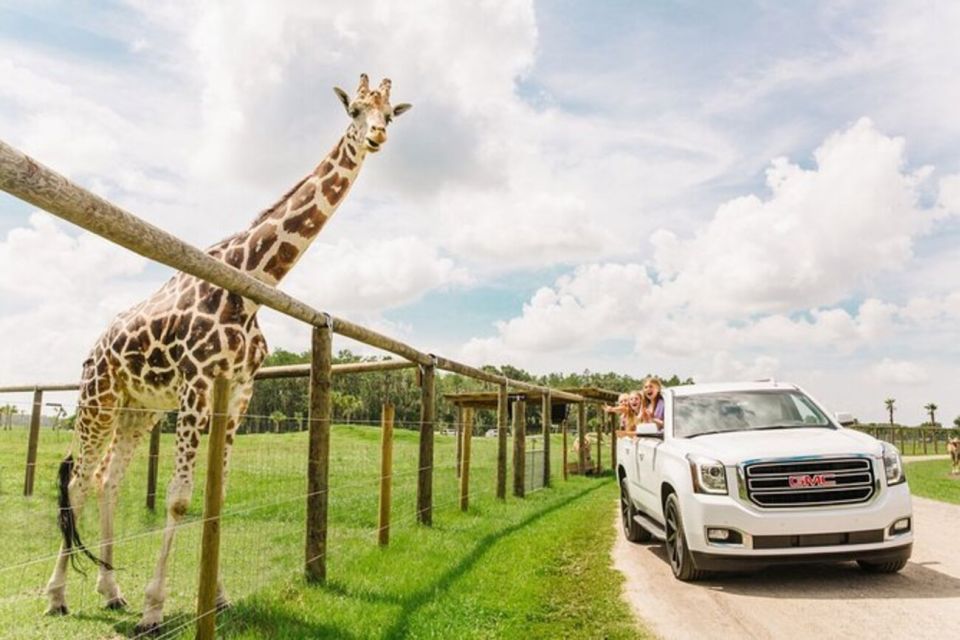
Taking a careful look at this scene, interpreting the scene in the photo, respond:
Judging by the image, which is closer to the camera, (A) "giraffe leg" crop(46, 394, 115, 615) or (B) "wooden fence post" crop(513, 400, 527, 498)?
(A) "giraffe leg" crop(46, 394, 115, 615)

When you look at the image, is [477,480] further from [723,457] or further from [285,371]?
[723,457]

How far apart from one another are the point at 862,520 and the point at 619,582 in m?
2.26

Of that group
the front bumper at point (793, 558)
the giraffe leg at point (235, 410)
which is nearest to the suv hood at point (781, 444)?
the front bumper at point (793, 558)

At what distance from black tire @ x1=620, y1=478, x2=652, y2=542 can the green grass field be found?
421 millimetres

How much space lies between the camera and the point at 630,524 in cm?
988

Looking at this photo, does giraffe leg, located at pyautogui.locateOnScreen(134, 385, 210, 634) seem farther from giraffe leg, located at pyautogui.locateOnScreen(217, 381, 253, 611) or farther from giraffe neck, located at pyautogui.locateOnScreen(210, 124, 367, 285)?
giraffe neck, located at pyautogui.locateOnScreen(210, 124, 367, 285)

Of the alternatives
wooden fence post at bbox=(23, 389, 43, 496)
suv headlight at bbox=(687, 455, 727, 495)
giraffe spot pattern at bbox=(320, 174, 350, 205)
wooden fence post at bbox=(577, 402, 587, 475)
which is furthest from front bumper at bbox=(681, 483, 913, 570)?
wooden fence post at bbox=(577, 402, 587, 475)

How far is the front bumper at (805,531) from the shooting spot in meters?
6.56

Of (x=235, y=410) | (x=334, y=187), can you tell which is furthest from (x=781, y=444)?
(x=334, y=187)

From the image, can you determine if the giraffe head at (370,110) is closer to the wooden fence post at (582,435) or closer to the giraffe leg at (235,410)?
the giraffe leg at (235,410)

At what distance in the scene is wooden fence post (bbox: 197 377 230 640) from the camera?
4.81 meters

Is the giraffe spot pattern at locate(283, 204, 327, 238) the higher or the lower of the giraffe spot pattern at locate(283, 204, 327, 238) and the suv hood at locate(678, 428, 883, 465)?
the higher

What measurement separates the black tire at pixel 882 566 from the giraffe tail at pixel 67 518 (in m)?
6.85

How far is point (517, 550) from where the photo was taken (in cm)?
872
